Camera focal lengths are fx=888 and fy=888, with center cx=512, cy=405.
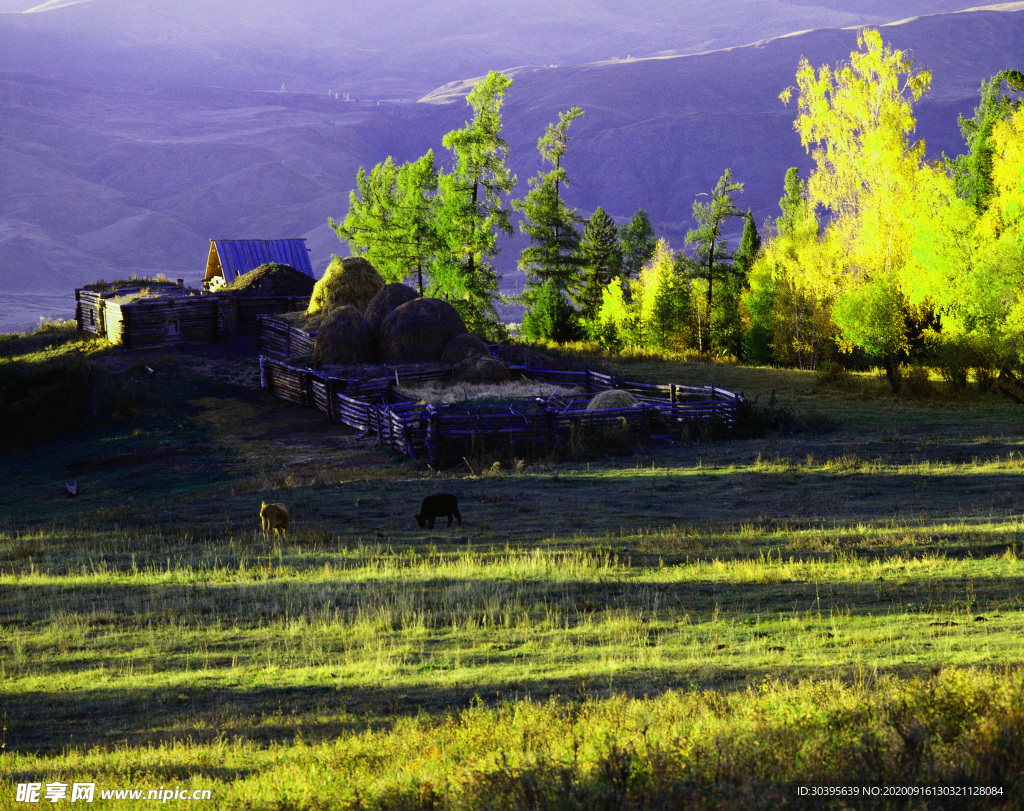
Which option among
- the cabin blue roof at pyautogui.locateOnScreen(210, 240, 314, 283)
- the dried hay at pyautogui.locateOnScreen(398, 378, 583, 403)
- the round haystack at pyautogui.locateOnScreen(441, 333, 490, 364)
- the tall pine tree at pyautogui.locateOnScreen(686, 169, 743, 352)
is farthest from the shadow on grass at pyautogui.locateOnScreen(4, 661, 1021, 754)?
the tall pine tree at pyautogui.locateOnScreen(686, 169, 743, 352)

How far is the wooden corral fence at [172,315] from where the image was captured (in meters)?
46.1

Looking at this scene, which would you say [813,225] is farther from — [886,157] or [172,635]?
[172,635]

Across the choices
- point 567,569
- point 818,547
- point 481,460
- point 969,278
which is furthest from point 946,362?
point 567,569

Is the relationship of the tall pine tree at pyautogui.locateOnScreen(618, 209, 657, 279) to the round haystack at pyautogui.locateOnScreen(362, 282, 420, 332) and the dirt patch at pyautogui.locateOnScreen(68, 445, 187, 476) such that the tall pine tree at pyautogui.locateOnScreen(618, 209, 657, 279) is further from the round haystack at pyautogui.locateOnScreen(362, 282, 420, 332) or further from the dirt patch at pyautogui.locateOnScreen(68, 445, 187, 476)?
the dirt patch at pyautogui.locateOnScreen(68, 445, 187, 476)

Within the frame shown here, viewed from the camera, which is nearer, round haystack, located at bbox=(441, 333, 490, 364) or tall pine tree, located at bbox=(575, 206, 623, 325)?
round haystack, located at bbox=(441, 333, 490, 364)

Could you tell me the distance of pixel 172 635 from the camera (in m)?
11.6

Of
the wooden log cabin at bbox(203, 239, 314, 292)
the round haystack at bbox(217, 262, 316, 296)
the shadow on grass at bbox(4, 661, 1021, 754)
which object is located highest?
the wooden log cabin at bbox(203, 239, 314, 292)

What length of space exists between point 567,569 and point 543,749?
7.47 m

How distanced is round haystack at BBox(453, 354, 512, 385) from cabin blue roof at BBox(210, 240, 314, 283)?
24.9 metres

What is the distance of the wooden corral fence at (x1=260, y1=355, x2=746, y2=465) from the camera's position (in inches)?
1067

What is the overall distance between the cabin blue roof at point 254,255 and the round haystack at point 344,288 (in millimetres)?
13648

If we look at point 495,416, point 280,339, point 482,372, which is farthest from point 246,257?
point 495,416

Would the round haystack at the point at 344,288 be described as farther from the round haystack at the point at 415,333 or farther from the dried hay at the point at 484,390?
the dried hay at the point at 484,390

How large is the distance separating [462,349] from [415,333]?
88.3 inches
